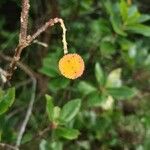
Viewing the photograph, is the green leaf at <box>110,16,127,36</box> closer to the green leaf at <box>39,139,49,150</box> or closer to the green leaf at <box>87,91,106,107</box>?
the green leaf at <box>87,91,106,107</box>

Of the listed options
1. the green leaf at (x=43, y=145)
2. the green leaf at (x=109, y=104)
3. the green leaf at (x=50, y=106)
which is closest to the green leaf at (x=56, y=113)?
the green leaf at (x=50, y=106)

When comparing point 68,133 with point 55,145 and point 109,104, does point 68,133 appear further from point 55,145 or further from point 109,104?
point 109,104

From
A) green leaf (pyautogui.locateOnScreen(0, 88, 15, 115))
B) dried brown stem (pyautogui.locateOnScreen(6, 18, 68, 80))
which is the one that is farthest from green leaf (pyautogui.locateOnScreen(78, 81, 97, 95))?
dried brown stem (pyautogui.locateOnScreen(6, 18, 68, 80))

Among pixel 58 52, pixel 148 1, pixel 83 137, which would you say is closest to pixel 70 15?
pixel 58 52

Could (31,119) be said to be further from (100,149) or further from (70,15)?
(70,15)

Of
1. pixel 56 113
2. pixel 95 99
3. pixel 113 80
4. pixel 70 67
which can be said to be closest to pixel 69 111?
pixel 56 113

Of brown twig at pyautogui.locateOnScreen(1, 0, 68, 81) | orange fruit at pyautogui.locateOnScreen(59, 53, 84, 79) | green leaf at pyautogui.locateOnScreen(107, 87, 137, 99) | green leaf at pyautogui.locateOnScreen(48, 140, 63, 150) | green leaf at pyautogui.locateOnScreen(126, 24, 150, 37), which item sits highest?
brown twig at pyautogui.locateOnScreen(1, 0, 68, 81)

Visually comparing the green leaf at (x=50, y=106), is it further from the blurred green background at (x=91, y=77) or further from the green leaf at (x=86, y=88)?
the green leaf at (x=86, y=88)
